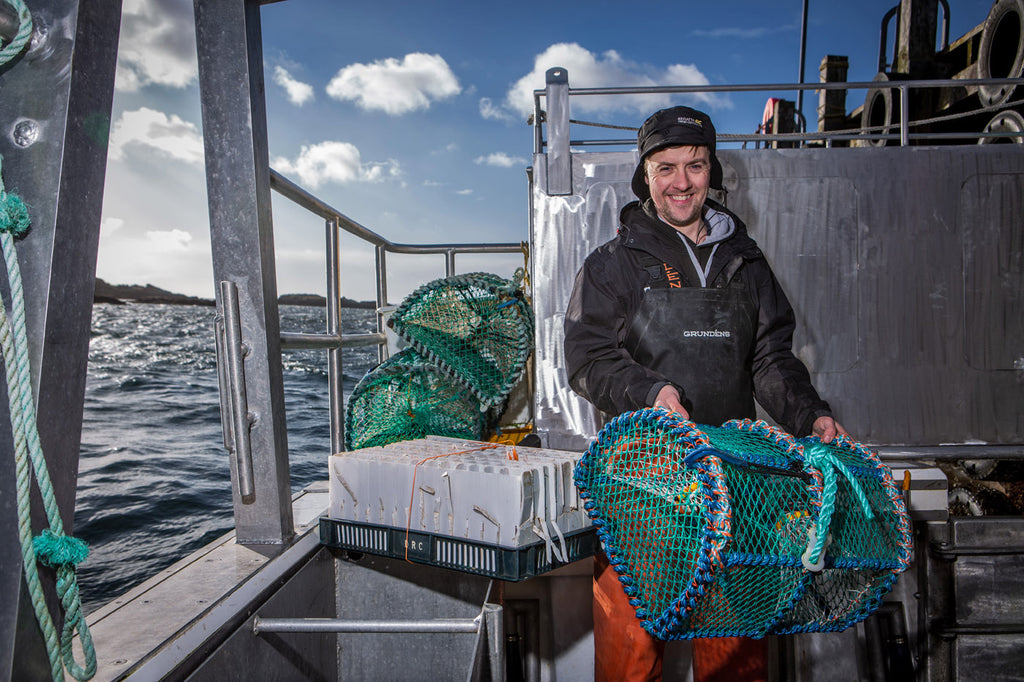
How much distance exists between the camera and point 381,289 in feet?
16.7

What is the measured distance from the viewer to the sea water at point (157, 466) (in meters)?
11.1

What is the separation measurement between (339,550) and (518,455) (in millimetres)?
1003

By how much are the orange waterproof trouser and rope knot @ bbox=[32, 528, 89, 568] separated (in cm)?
178

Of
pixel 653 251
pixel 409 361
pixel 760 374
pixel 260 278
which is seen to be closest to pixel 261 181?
pixel 260 278

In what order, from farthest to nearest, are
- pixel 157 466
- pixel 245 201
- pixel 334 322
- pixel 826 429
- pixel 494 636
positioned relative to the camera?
pixel 157 466 → pixel 334 322 → pixel 245 201 → pixel 826 429 → pixel 494 636

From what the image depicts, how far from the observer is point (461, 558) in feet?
7.11

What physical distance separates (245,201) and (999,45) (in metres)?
13.5

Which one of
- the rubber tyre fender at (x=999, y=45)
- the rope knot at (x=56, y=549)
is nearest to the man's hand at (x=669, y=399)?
the rope knot at (x=56, y=549)

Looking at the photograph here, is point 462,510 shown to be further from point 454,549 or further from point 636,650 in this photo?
point 636,650

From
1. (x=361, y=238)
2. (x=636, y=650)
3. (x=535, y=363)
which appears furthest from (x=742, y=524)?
(x=361, y=238)

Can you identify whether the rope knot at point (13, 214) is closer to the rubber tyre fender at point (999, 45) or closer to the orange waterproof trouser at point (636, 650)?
the orange waterproof trouser at point (636, 650)

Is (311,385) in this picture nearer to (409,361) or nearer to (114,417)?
(114,417)

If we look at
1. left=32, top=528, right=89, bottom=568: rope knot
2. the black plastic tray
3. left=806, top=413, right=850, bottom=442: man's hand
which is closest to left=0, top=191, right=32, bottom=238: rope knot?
left=32, top=528, right=89, bottom=568: rope knot

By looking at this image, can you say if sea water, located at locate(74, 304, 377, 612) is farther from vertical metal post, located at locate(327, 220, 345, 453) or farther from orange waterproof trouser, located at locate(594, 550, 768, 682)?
orange waterproof trouser, located at locate(594, 550, 768, 682)
